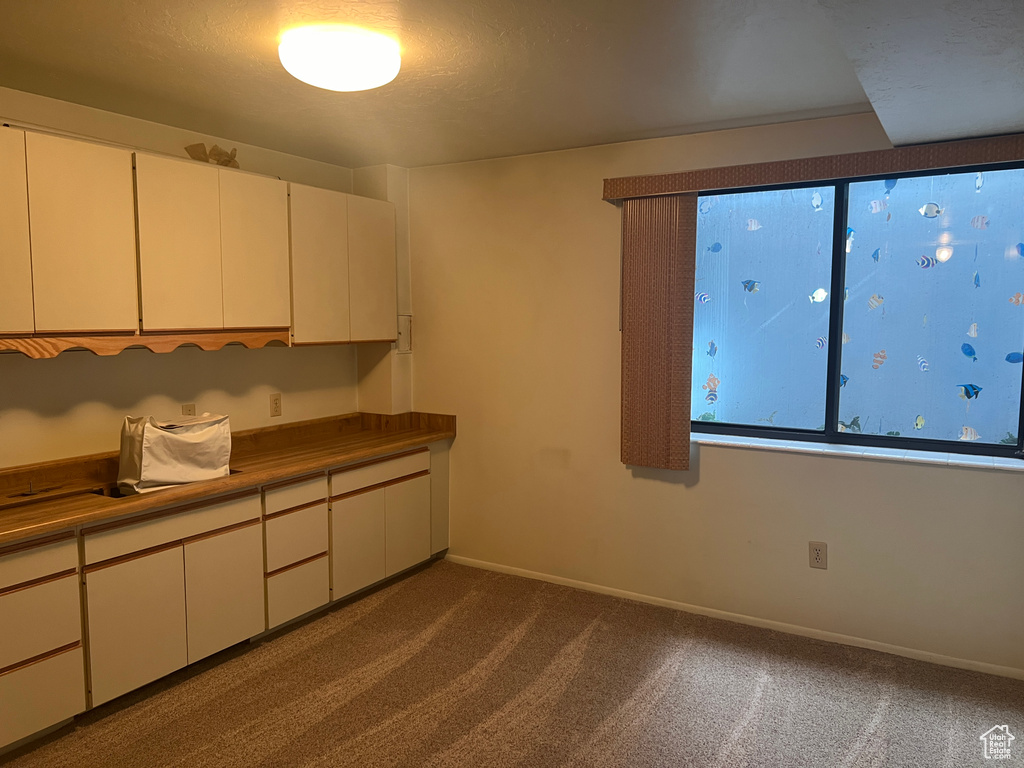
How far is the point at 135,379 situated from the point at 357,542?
4.41 feet

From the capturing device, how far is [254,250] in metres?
3.26

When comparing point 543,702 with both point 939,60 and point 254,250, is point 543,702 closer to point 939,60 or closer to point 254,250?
point 254,250

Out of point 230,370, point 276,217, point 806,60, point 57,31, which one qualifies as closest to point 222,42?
point 57,31

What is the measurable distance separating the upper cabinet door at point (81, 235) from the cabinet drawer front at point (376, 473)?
1.23 m

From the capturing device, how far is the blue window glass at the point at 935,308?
2980 mm

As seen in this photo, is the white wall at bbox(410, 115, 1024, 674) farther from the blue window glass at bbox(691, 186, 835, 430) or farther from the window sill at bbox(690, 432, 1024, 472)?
the blue window glass at bbox(691, 186, 835, 430)

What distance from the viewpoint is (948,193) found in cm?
305

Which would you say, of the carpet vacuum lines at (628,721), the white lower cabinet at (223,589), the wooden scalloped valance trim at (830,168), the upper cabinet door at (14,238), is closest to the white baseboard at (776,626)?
the carpet vacuum lines at (628,721)

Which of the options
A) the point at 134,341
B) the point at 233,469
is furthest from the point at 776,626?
the point at 134,341

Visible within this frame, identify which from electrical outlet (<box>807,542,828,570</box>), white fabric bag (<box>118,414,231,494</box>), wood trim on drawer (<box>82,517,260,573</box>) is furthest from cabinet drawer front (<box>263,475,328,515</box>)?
electrical outlet (<box>807,542,828,570</box>)

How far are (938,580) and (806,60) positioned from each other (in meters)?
2.26

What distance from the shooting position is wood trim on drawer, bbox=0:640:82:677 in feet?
7.60

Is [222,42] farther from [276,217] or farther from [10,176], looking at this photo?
[276,217]

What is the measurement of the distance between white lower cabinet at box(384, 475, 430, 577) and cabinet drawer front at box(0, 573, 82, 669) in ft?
5.31
